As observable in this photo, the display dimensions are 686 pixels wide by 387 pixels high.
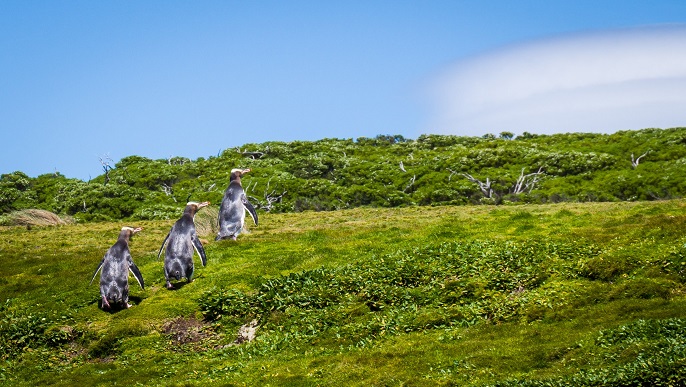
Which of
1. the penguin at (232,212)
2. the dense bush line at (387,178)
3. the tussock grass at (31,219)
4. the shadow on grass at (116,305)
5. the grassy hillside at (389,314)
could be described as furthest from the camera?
the dense bush line at (387,178)

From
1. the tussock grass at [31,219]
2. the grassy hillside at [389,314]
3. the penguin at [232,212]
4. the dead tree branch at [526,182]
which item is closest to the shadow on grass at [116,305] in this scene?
the grassy hillside at [389,314]

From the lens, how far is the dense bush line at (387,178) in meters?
82.4

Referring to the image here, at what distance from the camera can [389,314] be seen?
2141 centimetres

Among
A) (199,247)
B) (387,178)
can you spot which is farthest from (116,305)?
(387,178)

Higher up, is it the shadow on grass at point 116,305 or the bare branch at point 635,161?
the bare branch at point 635,161

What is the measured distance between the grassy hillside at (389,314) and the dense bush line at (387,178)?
46856mm

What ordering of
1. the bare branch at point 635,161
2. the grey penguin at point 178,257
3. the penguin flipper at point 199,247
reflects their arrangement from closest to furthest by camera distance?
the grey penguin at point 178,257 < the penguin flipper at point 199,247 < the bare branch at point 635,161

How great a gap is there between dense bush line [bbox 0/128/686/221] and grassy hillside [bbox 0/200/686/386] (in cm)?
4686

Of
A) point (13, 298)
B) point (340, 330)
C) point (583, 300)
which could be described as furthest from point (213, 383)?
point (13, 298)

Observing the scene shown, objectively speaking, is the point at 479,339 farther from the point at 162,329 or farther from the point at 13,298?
the point at 13,298

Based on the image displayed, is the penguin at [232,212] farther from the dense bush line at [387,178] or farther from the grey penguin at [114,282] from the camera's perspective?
the dense bush line at [387,178]

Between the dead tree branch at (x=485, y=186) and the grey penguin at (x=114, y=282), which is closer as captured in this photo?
the grey penguin at (x=114, y=282)

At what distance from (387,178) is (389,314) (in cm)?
8075

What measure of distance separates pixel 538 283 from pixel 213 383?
10.6 metres
